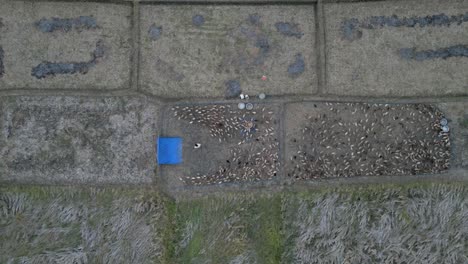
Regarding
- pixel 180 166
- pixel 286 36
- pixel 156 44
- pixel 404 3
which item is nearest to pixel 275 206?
pixel 180 166

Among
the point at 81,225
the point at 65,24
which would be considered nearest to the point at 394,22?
the point at 65,24

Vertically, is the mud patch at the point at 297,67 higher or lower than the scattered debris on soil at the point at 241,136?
higher

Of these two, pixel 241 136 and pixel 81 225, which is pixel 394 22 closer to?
pixel 241 136

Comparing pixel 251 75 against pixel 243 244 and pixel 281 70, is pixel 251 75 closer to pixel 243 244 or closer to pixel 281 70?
pixel 281 70

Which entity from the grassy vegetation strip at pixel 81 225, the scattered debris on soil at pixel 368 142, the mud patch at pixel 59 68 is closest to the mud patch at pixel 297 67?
the scattered debris on soil at pixel 368 142

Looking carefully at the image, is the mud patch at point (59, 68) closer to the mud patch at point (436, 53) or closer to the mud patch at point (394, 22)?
the mud patch at point (394, 22)

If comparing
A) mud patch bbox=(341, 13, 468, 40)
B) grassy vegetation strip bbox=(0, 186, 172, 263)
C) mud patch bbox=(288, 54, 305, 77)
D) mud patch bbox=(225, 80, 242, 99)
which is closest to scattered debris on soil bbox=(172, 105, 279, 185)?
mud patch bbox=(225, 80, 242, 99)

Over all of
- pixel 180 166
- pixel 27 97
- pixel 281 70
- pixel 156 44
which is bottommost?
pixel 180 166
